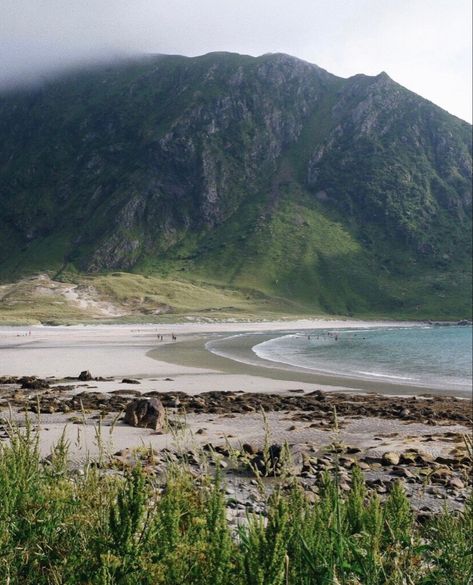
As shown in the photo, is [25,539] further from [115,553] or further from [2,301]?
[2,301]

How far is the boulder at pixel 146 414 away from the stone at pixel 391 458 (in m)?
7.21

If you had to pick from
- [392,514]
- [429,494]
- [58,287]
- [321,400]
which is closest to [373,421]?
[321,400]

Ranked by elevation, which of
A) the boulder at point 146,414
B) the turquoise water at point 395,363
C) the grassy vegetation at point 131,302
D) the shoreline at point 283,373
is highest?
the grassy vegetation at point 131,302

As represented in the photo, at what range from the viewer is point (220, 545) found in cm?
368

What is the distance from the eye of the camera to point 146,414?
18.3m

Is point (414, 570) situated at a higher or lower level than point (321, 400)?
higher

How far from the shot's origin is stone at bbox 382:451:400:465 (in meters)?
14.2

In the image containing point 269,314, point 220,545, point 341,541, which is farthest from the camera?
point 269,314

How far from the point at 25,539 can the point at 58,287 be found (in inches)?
7078

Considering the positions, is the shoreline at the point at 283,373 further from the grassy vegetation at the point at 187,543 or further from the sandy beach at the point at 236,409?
the grassy vegetation at the point at 187,543

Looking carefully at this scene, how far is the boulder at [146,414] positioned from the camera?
18.0 m

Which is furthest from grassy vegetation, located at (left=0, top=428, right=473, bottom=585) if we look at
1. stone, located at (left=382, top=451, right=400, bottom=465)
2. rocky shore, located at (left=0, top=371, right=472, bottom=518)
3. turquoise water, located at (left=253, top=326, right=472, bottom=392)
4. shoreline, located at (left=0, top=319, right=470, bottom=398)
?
turquoise water, located at (left=253, top=326, right=472, bottom=392)

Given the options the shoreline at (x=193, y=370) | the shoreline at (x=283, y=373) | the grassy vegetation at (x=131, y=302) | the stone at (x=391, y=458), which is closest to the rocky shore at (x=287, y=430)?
the stone at (x=391, y=458)

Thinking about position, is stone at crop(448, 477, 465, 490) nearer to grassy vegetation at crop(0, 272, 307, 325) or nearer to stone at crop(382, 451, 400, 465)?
stone at crop(382, 451, 400, 465)
